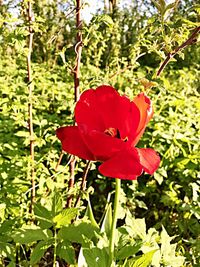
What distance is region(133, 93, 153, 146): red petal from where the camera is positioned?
966mm

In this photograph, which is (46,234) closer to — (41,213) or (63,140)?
(41,213)

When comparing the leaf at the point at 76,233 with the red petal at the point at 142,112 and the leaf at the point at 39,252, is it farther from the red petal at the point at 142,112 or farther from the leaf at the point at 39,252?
the red petal at the point at 142,112

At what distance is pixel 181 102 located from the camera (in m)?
2.88

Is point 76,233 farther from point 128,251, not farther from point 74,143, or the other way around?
point 74,143

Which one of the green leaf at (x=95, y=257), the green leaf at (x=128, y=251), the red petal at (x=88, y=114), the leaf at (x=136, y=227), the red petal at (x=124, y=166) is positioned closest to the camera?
the red petal at (x=124, y=166)

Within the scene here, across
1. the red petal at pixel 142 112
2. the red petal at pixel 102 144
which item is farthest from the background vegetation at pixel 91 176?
the red petal at pixel 102 144

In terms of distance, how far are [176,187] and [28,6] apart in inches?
48.5

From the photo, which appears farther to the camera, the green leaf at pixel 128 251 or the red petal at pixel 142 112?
the green leaf at pixel 128 251

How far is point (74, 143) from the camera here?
98 cm

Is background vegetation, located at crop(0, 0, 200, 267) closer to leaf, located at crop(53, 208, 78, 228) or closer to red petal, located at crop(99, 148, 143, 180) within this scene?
leaf, located at crop(53, 208, 78, 228)

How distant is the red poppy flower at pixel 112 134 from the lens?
0.91m

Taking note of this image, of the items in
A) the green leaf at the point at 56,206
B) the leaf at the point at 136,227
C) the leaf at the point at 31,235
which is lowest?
the leaf at the point at 136,227

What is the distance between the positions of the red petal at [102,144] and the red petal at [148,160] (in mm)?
44

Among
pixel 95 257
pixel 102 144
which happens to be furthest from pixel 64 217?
pixel 102 144
